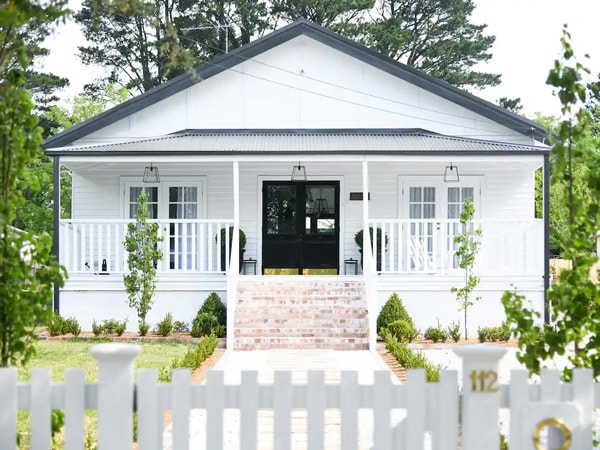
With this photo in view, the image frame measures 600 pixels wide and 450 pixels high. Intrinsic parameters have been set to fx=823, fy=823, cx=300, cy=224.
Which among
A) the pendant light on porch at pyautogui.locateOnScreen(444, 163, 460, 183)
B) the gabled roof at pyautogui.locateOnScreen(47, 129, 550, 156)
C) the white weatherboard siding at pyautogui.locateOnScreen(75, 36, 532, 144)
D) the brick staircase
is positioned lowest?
the brick staircase

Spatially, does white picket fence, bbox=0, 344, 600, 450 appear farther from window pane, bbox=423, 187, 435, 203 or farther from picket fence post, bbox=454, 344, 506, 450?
window pane, bbox=423, 187, 435, 203

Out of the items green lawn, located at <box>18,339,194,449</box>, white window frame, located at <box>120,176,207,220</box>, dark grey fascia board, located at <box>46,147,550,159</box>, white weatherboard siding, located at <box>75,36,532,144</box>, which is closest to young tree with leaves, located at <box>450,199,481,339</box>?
dark grey fascia board, located at <box>46,147,550,159</box>

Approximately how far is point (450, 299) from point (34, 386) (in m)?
12.2

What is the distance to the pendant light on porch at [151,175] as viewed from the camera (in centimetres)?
1794

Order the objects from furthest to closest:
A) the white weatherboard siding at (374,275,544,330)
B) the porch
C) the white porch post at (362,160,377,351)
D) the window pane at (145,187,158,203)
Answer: the window pane at (145,187,158,203) < the porch < the white weatherboard siding at (374,275,544,330) < the white porch post at (362,160,377,351)

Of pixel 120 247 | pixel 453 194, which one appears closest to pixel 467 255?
pixel 453 194

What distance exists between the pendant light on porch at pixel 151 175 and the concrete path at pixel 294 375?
599 cm

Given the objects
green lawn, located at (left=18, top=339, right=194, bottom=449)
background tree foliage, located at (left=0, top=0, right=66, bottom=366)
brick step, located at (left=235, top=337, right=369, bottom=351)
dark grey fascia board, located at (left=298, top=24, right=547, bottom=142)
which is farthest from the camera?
dark grey fascia board, located at (left=298, top=24, right=547, bottom=142)

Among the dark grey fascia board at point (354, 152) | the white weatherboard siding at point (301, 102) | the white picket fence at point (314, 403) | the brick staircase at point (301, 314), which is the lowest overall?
the brick staircase at point (301, 314)

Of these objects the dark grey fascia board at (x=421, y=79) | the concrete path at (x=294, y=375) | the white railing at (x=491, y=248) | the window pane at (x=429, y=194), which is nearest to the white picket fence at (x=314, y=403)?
the concrete path at (x=294, y=375)

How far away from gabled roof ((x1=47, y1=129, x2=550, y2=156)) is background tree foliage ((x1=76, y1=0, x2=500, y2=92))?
56.3 feet

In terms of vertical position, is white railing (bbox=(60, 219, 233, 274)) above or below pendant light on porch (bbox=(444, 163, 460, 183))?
below

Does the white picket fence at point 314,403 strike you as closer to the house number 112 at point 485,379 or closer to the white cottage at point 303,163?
the house number 112 at point 485,379

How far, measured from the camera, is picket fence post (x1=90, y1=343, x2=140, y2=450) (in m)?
3.98
